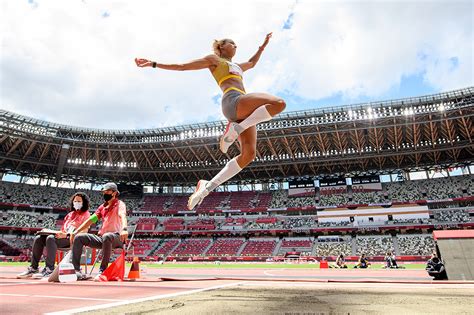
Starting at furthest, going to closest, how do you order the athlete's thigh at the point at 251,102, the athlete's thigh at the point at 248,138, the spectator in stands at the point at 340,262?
the spectator in stands at the point at 340,262 < the athlete's thigh at the point at 248,138 < the athlete's thigh at the point at 251,102

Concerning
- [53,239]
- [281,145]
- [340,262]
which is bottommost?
[340,262]

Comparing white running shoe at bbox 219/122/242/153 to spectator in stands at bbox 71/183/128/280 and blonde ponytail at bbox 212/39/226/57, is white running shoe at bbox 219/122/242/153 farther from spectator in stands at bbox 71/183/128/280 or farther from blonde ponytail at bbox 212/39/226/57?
spectator in stands at bbox 71/183/128/280

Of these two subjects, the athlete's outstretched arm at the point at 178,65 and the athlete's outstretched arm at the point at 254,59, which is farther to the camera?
the athlete's outstretched arm at the point at 254,59

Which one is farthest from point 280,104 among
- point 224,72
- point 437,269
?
point 437,269

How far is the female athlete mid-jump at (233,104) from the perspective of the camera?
3609 mm

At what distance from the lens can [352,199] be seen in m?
41.5

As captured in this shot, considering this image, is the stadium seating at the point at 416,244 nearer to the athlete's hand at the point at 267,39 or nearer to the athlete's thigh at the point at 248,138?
the athlete's hand at the point at 267,39

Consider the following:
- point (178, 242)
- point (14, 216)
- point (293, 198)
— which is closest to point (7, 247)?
point (14, 216)

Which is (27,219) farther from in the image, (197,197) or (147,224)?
(197,197)

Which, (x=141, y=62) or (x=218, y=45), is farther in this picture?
(x=218, y=45)

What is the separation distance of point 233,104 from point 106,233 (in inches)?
129

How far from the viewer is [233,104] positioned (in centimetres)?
382

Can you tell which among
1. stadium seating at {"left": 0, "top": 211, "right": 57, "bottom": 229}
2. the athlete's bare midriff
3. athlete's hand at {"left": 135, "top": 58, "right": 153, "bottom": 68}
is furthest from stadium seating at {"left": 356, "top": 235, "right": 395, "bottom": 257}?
stadium seating at {"left": 0, "top": 211, "right": 57, "bottom": 229}

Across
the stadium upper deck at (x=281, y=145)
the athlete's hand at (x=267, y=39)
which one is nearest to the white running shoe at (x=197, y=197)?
the athlete's hand at (x=267, y=39)
